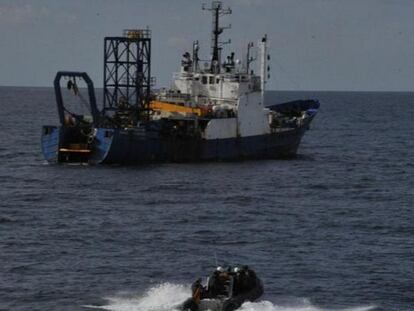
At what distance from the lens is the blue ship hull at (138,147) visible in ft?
283

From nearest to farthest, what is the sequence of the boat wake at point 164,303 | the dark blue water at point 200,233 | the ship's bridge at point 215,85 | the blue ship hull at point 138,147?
the boat wake at point 164,303, the dark blue water at point 200,233, the blue ship hull at point 138,147, the ship's bridge at point 215,85

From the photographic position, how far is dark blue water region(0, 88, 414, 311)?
1863 inches

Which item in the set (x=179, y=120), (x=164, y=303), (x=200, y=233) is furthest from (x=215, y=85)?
(x=164, y=303)

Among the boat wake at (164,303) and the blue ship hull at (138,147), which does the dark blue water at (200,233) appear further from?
the blue ship hull at (138,147)

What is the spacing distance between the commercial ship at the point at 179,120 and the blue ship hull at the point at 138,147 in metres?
0.08

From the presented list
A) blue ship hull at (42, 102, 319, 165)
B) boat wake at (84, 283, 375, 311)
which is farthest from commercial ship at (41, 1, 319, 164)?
boat wake at (84, 283, 375, 311)

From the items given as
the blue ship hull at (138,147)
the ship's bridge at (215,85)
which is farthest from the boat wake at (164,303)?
the ship's bridge at (215,85)

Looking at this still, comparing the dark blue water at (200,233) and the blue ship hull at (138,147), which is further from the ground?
the blue ship hull at (138,147)

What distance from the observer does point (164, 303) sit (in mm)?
44844

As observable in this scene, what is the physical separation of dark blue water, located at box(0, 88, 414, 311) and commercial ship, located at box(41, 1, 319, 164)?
5.27ft

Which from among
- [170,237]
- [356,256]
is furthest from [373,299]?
[170,237]

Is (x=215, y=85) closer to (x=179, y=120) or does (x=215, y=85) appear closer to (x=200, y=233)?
(x=179, y=120)

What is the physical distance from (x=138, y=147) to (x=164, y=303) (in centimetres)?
4311

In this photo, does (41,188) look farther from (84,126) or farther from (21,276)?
(21,276)
